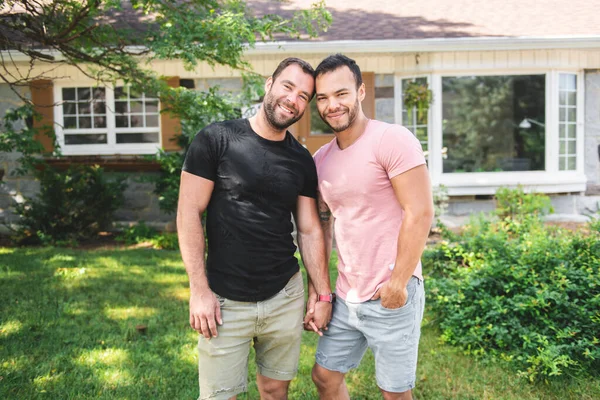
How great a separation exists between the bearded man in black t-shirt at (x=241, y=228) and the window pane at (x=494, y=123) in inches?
281

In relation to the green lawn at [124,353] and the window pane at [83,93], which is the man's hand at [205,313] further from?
the window pane at [83,93]

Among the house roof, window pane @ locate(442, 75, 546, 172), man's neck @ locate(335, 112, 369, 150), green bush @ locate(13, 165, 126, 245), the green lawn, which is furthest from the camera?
window pane @ locate(442, 75, 546, 172)

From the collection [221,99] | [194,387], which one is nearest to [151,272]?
[221,99]

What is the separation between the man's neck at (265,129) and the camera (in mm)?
2416

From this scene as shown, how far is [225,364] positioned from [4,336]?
8.24 ft

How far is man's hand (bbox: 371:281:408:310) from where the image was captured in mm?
2289

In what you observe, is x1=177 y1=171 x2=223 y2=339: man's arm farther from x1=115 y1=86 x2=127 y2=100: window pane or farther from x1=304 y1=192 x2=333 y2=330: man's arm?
x1=115 y1=86 x2=127 y2=100: window pane

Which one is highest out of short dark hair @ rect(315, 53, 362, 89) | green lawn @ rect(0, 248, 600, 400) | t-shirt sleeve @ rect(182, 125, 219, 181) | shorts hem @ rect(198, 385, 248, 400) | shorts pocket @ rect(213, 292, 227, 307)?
short dark hair @ rect(315, 53, 362, 89)

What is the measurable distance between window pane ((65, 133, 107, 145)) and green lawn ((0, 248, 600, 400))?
3801mm

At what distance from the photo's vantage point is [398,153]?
7.37 ft

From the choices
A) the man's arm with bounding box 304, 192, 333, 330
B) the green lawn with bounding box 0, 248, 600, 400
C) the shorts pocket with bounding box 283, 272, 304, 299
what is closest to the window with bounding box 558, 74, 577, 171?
the green lawn with bounding box 0, 248, 600, 400

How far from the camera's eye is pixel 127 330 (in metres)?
4.17

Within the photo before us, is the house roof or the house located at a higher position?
the house roof

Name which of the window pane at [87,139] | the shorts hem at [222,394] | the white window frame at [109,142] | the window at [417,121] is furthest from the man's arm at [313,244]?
the window pane at [87,139]
